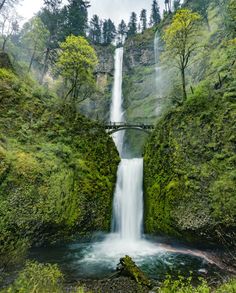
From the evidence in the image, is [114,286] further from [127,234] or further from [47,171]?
[127,234]

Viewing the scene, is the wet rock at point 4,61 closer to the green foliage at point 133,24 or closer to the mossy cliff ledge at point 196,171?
the mossy cliff ledge at point 196,171

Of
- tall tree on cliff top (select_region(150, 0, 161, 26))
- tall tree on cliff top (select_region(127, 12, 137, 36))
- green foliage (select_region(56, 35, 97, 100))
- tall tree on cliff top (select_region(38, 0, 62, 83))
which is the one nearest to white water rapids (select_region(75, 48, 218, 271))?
green foliage (select_region(56, 35, 97, 100))

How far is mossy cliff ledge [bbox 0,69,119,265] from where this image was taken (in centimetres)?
1277

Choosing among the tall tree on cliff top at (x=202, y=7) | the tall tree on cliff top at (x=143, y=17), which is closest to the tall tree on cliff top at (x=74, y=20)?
the tall tree on cliff top at (x=202, y=7)

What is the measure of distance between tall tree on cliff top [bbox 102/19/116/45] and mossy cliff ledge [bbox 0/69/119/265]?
5033 centimetres

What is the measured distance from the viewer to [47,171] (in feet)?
48.2

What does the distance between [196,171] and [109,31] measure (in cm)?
5830

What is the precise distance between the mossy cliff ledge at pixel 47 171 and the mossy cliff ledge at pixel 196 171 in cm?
337

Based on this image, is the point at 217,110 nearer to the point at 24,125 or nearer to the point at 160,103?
the point at 24,125

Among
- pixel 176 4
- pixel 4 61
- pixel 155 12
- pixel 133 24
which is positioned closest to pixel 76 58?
Result: pixel 4 61

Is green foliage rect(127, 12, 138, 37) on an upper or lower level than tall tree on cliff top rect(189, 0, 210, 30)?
upper

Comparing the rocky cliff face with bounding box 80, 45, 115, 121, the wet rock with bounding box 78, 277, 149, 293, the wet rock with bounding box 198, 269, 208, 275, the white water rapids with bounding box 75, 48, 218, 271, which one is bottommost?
the wet rock with bounding box 78, 277, 149, 293

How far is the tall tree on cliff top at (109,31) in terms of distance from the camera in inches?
2557

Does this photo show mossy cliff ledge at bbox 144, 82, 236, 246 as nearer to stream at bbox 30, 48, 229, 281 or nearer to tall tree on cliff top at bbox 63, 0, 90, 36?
stream at bbox 30, 48, 229, 281
